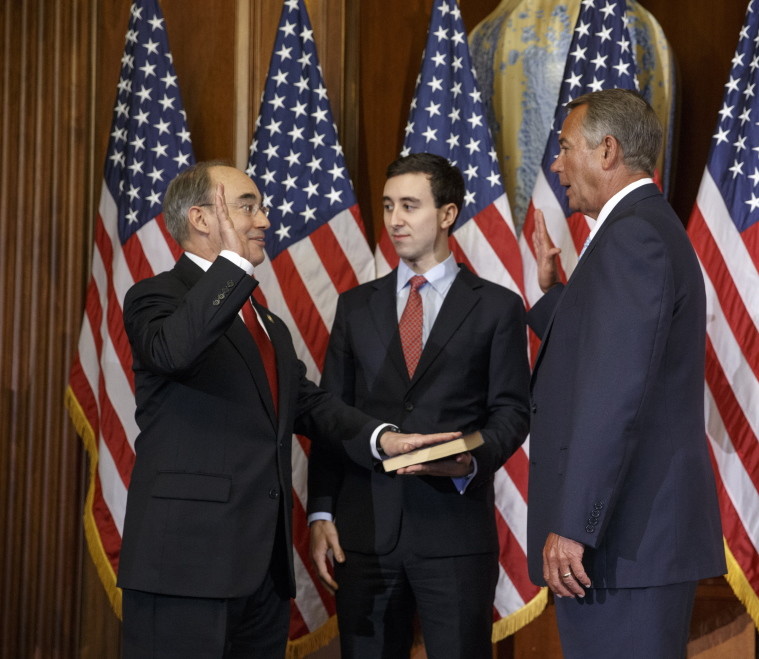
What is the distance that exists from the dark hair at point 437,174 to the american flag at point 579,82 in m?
0.48

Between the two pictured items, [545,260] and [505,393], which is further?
[505,393]

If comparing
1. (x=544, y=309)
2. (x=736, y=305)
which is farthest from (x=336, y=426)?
(x=736, y=305)

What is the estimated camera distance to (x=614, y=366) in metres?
2.05

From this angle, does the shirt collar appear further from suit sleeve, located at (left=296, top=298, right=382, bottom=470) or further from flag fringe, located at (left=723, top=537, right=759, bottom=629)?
flag fringe, located at (left=723, top=537, right=759, bottom=629)

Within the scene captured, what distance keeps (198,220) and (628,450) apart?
123 cm

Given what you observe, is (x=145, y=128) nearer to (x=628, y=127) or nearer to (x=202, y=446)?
(x=202, y=446)

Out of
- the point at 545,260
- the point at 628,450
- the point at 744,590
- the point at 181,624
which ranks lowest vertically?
the point at 744,590

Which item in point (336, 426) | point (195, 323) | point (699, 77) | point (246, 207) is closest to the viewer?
point (195, 323)

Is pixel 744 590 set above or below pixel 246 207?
below

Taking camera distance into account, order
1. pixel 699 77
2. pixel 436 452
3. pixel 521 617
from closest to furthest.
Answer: pixel 436 452, pixel 521 617, pixel 699 77

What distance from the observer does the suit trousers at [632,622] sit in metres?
2.06

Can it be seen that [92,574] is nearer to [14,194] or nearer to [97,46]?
[14,194]

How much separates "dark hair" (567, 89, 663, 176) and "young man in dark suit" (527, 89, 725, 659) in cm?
10

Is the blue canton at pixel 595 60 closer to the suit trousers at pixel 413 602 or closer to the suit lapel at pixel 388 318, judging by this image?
the suit lapel at pixel 388 318
